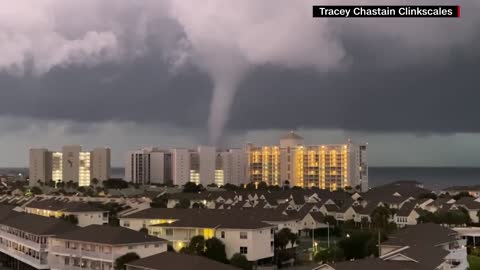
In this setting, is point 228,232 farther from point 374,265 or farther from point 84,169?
point 84,169

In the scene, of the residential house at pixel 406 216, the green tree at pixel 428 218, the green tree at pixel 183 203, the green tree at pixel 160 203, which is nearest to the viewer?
the green tree at pixel 428 218

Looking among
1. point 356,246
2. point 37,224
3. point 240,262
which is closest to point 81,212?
point 37,224

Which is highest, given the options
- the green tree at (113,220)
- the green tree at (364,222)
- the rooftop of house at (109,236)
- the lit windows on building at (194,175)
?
the lit windows on building at (194,175)

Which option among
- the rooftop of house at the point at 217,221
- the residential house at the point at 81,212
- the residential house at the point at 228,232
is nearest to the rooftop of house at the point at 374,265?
the residential house at the point at 228,232

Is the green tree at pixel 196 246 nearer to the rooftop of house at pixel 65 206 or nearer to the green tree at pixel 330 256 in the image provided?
the green tree at pixel 330 256

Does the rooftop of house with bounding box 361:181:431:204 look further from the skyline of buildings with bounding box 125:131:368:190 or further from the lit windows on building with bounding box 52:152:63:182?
the lit windows on building with bounding box 52:152:63:182

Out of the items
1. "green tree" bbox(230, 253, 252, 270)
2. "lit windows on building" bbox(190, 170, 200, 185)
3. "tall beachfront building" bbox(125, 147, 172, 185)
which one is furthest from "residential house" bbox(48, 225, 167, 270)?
"tall beachfront building" bbox(125, 147, 172, 185)
